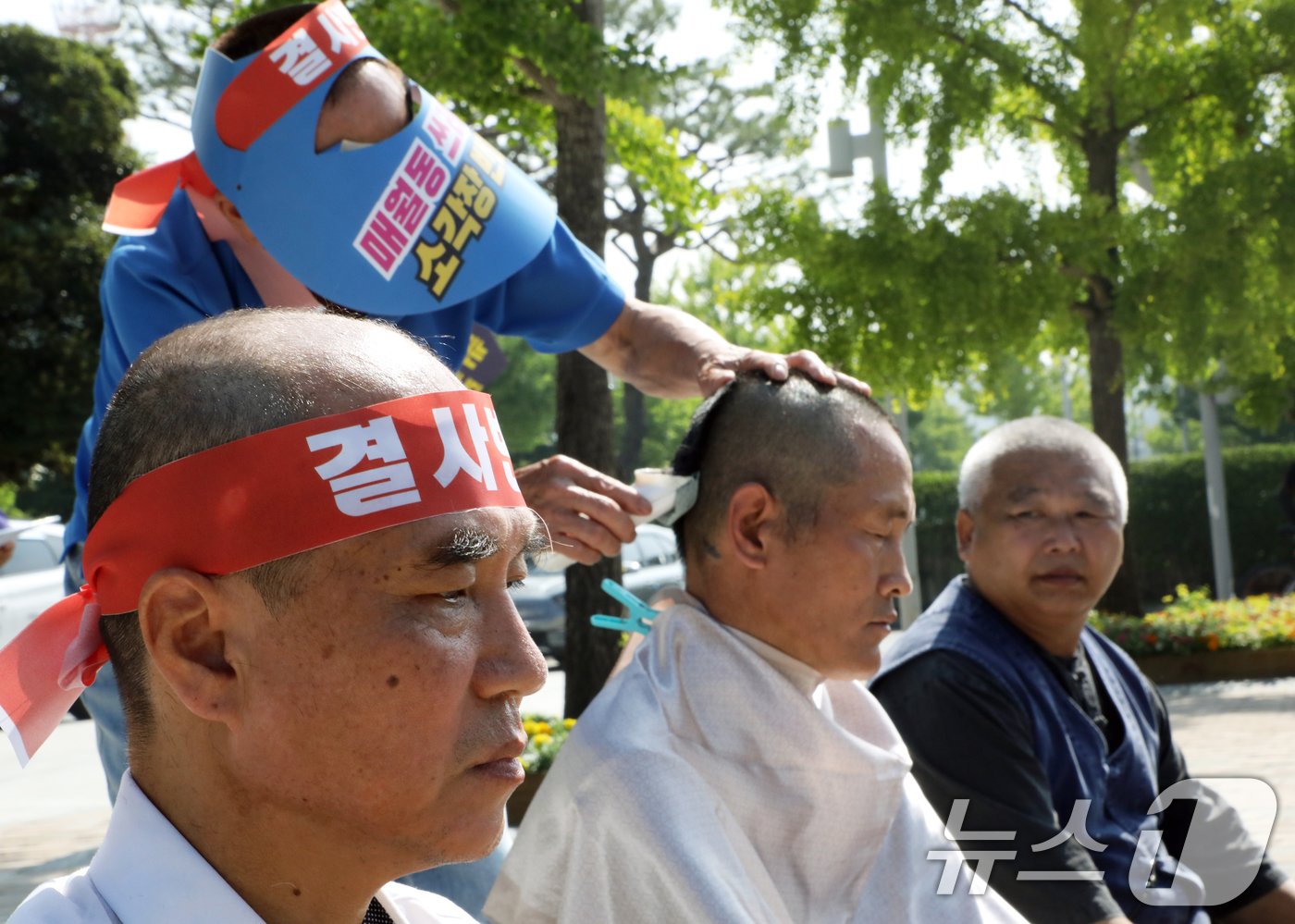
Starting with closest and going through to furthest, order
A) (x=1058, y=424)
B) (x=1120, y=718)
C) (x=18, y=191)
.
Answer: (x=1120, y=718) < (x=1058, y=424) < (x=18, y=191)

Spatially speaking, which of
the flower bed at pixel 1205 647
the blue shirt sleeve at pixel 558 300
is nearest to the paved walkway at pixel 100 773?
the flower bed at pixel 1205 647

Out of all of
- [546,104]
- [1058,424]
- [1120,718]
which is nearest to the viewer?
[1120,718]

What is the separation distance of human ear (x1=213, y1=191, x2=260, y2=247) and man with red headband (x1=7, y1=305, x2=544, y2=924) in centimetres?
114

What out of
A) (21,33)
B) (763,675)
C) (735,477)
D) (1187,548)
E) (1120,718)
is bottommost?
(1187,548)

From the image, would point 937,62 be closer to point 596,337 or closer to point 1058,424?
point 1058,424

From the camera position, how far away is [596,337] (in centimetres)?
332

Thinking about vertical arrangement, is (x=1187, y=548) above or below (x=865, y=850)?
below

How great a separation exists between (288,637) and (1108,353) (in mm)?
13568

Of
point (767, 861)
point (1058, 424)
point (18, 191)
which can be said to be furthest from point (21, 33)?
point (767, 861)

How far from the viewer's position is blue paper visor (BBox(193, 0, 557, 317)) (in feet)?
8.48

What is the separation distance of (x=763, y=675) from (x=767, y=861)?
350mm

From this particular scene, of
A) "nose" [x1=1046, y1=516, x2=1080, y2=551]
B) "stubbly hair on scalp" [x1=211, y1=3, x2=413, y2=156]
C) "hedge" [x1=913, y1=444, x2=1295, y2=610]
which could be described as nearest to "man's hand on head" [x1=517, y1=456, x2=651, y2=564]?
"stubbly hair on scalp" [x1=211, y1=3, x2=413, y2=156]

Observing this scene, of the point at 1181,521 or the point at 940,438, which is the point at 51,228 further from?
the point at 940,438

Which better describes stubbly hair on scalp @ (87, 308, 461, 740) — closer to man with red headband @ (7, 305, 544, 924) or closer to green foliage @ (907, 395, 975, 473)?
man with red headband @ (7, 305, 544, 924)
